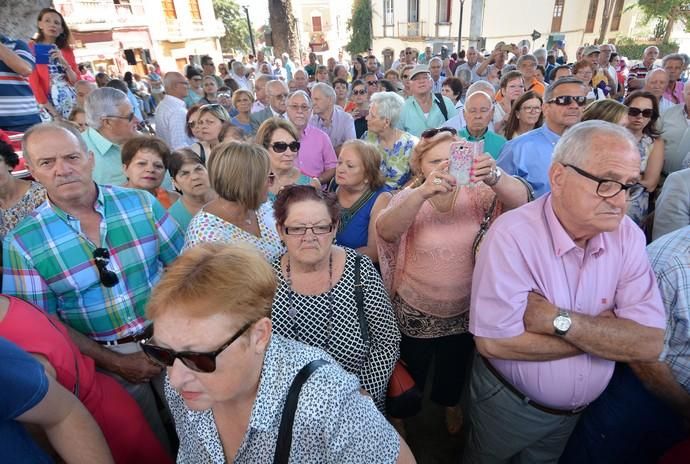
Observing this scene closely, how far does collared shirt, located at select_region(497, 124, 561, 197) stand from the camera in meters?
3.07

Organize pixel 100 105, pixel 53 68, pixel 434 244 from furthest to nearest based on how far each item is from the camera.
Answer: pixel 53 68 → pixel 100 105 → pixel 434 244

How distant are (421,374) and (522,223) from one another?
1.42 meters

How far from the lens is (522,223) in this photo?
1651 mm

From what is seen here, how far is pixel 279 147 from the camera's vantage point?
10.8 ft

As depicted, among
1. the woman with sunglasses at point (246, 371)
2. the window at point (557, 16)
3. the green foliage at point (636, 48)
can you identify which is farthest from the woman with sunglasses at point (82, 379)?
the window at point (557, 16)

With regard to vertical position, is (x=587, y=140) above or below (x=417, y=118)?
above

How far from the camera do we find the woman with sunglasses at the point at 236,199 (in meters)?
2.20

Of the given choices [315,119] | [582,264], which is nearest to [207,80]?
[315,119]

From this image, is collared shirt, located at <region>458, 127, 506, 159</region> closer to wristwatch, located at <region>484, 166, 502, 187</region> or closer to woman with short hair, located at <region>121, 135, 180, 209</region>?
wristwatch, located at <region>484, 166, 502, 187</region>

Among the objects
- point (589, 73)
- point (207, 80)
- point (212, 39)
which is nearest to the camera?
point (589, 73)

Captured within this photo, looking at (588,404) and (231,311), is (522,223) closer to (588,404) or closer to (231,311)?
(588,404)

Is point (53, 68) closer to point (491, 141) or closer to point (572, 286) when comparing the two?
point (491, 141)

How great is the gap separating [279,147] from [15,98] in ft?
8.27

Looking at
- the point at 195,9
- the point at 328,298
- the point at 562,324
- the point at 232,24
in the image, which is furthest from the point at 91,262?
the point at 232,24
